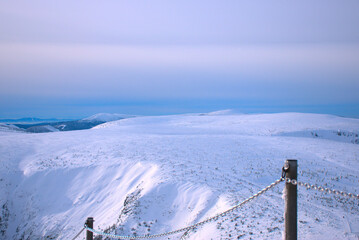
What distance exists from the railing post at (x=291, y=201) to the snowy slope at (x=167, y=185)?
14.1 feet

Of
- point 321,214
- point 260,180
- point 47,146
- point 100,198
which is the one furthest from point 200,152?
point 47,146

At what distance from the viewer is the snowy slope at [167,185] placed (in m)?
10.3

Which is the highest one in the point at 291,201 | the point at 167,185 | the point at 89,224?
the point at 291,201

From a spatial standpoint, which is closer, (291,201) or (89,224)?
(291,201)

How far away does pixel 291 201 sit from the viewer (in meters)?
4.45

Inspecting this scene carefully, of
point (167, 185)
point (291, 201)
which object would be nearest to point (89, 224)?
point (291, 201)

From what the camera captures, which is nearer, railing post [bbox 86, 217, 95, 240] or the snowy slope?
railing post [bbox 86, 217, 95, 240]

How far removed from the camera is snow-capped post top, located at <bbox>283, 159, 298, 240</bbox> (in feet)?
14.4

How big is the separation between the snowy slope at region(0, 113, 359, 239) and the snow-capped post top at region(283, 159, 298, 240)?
4.30 meters

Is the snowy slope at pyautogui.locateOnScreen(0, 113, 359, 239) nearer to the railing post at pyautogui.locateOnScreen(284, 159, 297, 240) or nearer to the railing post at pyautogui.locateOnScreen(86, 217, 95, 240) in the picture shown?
the railing post at pyautogui.locateOnScreen(86, 217, 95, 240)

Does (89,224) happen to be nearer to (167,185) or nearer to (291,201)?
(291,201)

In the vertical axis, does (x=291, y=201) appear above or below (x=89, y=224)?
above

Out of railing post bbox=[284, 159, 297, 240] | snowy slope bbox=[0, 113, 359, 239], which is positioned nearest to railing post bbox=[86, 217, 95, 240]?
snowy slope bbox=[0, 113, 359, 239]

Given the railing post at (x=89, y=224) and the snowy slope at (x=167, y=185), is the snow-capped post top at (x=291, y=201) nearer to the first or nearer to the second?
the snowy slope at (x=167, y=185)
